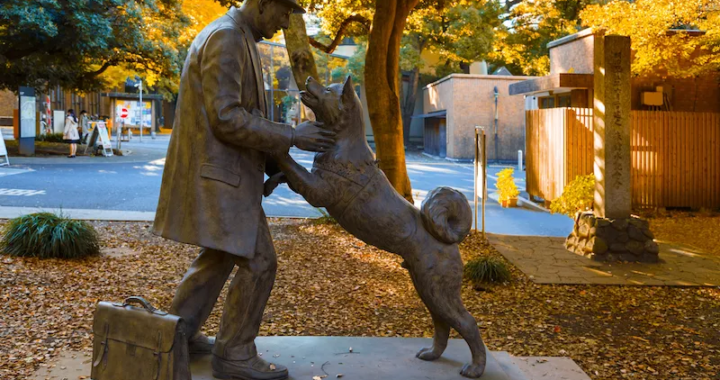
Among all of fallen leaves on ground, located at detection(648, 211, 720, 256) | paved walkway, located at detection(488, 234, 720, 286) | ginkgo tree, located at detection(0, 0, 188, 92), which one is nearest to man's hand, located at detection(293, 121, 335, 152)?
paved walkway, located at detection(488, 234, 720, 286)

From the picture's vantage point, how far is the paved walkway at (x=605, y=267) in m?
7.86

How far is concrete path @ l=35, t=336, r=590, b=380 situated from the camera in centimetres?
367

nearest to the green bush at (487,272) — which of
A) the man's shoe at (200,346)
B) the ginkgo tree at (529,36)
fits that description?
the man's shoe at (200,346)

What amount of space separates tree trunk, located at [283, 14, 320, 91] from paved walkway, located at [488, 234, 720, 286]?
3750mm

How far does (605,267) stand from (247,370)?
6.26 metres

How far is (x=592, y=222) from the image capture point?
9266 mm

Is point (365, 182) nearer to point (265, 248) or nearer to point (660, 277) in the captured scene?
point (265, 248)

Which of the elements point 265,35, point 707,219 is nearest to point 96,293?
point 265,35

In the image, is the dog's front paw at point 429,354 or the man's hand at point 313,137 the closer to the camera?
the man's hand at point 313,137

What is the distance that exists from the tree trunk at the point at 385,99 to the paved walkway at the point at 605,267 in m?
1.82

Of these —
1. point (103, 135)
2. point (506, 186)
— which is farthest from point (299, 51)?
point (103, 135)

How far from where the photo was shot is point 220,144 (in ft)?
11.2

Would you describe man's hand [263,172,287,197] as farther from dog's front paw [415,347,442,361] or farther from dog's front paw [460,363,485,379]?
dog's front paw [460,363,485,379]

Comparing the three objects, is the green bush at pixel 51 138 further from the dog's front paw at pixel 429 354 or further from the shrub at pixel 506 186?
the dog's front paw at pixel 429 354
